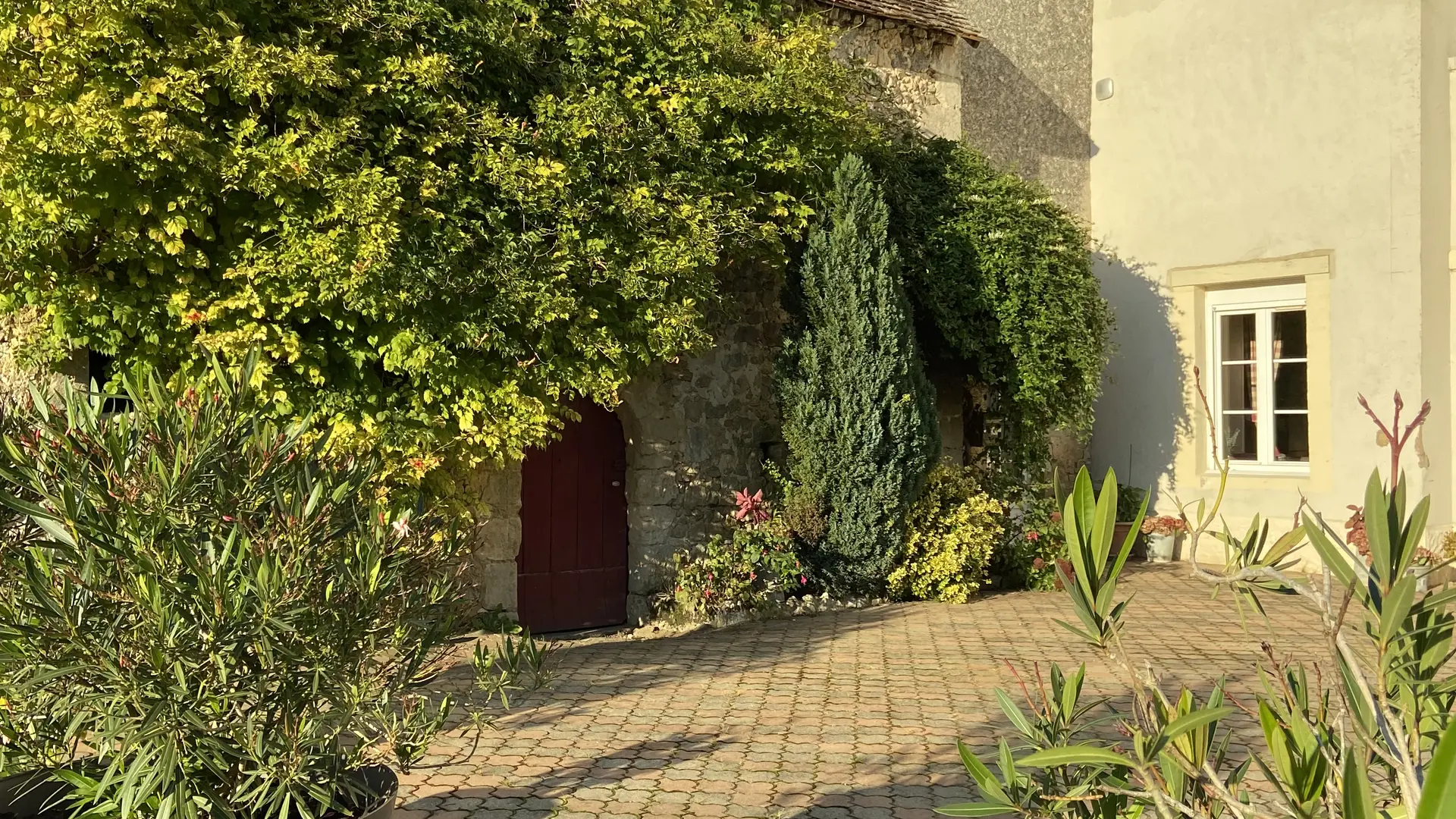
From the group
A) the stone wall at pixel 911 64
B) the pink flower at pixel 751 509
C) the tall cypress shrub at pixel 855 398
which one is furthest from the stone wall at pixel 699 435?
the stone wall at pixel 911 64

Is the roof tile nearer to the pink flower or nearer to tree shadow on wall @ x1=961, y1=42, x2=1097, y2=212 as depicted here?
tree shadow on wall @ x1=961, y1=42, x2=1097, y2=212

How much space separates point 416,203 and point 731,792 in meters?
3.93

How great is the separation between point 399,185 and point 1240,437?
8.30 meters

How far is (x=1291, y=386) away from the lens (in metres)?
10.5

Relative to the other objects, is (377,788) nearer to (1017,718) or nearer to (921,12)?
(1017,718)

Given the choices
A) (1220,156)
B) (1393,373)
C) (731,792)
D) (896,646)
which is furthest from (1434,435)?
(731,792)

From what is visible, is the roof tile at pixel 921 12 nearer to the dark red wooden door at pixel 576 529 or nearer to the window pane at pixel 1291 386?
the dark red wooden door at pixel 576 529

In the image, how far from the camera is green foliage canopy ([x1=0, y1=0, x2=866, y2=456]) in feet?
18.4

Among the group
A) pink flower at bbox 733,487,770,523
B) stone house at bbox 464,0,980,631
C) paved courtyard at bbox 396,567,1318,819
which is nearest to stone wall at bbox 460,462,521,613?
stone house at bbox 464,0,980,631

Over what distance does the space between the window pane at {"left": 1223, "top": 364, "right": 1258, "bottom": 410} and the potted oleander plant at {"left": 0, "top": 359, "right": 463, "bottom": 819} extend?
32.7 ft

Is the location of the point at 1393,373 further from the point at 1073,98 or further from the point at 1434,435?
the point at 1073,98

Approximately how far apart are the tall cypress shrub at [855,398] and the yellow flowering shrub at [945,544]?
0.70ft

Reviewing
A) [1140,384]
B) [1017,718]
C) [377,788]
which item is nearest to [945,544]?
[1140,384]

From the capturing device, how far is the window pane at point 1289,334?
10.5 meters
